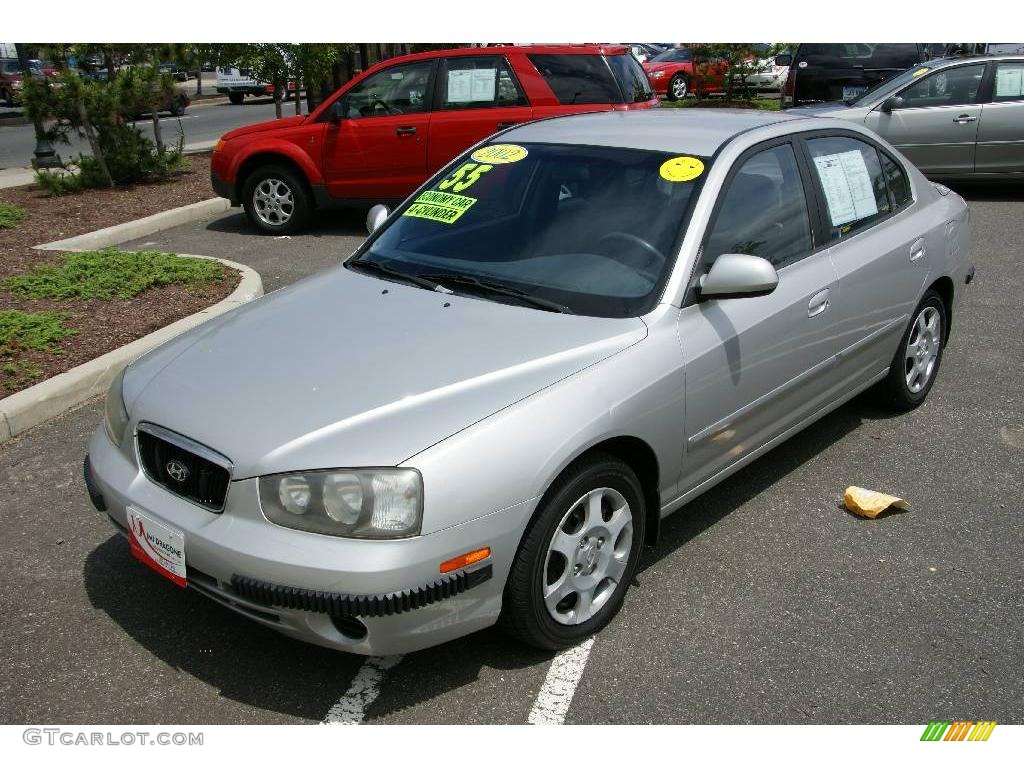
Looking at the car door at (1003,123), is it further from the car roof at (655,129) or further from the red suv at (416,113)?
the car roof at (655,129)

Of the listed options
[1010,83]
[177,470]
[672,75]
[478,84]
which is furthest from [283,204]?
[672,75]

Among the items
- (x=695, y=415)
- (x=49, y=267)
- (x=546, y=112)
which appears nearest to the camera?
(x=695, y=415)

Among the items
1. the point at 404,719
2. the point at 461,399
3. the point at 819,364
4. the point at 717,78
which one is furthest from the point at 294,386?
the point at 717,78

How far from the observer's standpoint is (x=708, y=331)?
364cm

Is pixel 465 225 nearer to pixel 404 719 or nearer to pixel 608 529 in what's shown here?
pixel 608 529

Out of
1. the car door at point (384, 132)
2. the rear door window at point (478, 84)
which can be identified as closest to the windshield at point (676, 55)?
the rear door window at point (478, 84)

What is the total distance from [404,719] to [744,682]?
1.10 meters

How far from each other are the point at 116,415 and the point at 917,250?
12.5 feet

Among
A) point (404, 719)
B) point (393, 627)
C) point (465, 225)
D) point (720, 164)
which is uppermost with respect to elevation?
point (720, 164)

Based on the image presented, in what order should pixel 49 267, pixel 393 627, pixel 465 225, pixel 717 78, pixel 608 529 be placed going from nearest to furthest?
pixel 393 627 < pixel 608 529 < pixel 465 225 < pixel 49 267 < pixel 717 78

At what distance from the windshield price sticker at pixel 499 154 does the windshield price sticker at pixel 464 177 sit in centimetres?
4

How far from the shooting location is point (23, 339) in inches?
229

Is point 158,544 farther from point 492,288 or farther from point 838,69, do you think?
point 838,69

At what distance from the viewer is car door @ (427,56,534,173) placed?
9773 millimetres
